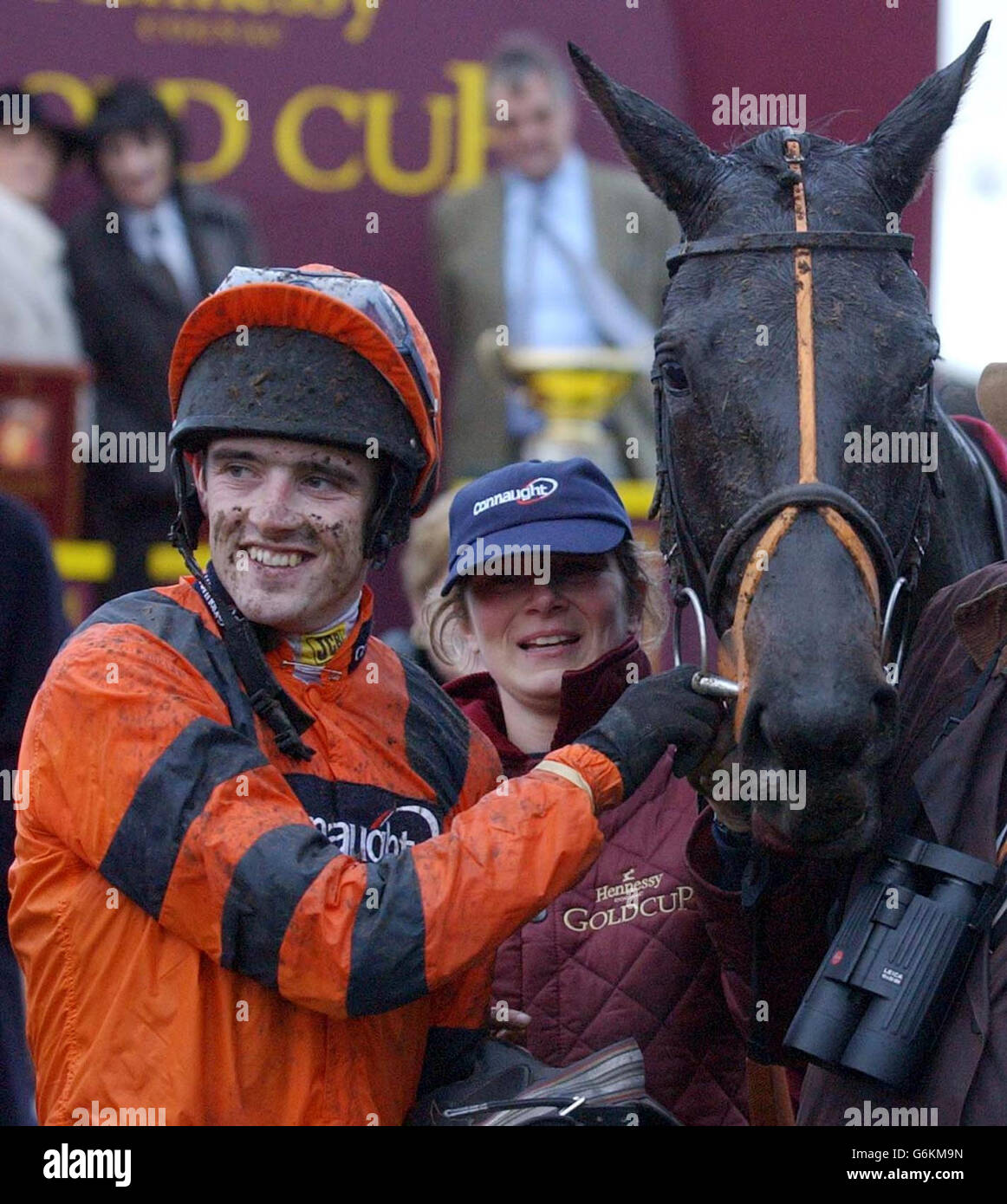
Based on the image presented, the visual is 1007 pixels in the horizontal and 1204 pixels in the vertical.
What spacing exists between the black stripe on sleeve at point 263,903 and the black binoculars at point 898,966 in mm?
693

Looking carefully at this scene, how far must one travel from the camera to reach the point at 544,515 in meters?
3.42

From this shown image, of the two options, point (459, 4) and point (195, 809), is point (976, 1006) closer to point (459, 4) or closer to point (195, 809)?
point (195, 809)

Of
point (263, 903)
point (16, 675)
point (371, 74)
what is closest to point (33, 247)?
point (371, 74)

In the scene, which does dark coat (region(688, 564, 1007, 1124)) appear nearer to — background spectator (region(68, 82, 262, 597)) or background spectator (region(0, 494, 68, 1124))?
background spectator (region(0, 494, 68, 1124))

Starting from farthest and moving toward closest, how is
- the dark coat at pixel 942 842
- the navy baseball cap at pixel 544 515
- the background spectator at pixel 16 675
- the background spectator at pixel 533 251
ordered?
the background spectator at pixel 533 251 < the background spectator at pixel 16 675 < the navy baseball cap at pixel 544 515 < the dark coat at pixel 942 842

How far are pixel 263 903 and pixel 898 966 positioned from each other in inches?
32.6

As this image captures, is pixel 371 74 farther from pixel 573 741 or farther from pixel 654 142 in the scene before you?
pixel 573 741

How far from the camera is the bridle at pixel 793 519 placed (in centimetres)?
256

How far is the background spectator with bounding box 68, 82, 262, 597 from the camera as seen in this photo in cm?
652

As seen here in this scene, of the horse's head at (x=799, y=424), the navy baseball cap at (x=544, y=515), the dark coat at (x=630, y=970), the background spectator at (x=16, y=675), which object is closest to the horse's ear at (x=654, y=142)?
the horse's head at (x=799, y=424)

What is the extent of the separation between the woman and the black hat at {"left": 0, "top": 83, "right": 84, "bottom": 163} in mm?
3445

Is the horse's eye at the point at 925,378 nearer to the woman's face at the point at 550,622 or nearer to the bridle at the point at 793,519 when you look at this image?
the bridle at the point at 793,519
